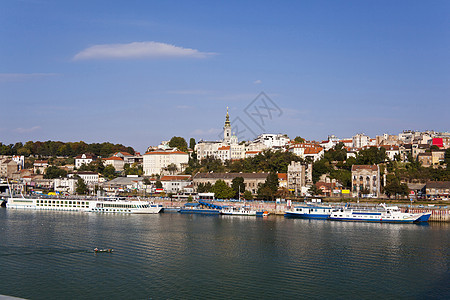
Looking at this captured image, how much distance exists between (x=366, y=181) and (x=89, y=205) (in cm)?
2526

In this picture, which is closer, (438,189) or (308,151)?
(438,189)

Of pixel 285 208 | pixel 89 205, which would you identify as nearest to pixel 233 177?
pixel 285 208

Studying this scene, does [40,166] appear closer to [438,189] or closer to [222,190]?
[222,190]

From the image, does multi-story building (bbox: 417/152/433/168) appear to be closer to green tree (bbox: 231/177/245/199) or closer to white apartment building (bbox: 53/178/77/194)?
green tree (bbox: 231/177/245/199)

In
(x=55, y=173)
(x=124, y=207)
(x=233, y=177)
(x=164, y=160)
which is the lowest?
(x=124, y=207)

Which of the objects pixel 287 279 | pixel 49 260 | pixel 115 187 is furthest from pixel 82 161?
pixel 287 279

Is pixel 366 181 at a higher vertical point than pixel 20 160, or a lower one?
lower

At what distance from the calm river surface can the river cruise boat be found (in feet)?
32.0

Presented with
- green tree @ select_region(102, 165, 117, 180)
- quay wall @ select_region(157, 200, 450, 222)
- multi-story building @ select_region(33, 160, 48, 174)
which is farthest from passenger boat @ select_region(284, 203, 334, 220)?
multi-story building @ select_region(33, 160, 48, 174)

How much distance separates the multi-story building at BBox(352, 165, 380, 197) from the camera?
45125 millimetres

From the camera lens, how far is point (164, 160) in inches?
2739

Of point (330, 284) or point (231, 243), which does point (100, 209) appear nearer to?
point (231, 243)

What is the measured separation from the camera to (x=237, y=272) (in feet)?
58.5

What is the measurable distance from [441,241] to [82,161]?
62588mm
